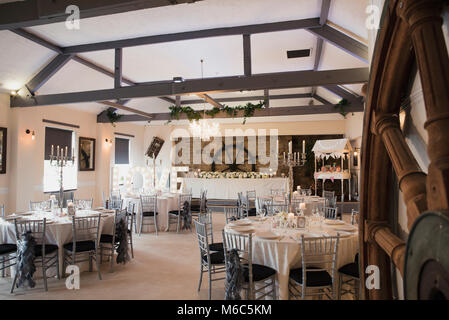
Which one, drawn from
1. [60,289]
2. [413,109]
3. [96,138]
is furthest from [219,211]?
[413,109]

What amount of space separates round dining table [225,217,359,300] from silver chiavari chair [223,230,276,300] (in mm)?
84

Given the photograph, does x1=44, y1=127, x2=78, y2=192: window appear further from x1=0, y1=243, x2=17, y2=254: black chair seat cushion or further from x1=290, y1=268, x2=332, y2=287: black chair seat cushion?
x1=290, y1=268, x2=332, y2=287: black chair seat cushion

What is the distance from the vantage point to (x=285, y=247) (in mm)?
3160

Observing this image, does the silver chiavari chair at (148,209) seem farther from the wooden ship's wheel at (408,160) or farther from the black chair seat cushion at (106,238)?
the wooden ship's wheel at (408,160)

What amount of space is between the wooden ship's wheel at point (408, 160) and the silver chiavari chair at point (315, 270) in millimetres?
2168

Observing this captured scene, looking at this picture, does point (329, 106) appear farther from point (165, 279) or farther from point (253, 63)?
point (165, 279)

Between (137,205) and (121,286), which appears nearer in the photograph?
(121,286)

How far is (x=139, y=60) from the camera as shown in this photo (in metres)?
7.34

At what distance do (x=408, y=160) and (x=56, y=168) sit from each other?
8893mm

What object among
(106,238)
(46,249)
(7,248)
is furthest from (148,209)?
(7,248)

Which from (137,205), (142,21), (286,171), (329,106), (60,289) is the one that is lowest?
(60,289)

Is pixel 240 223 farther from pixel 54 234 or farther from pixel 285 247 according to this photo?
pixel 54 234

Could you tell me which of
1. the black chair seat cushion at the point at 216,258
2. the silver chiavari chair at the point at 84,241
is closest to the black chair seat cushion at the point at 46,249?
the silver chiavari chair at the point at 84,241

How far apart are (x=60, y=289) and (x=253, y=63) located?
6.32 m
